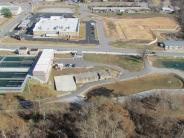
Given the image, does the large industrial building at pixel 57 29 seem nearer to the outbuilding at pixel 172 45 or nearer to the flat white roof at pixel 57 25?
the flat white roof at pixel 57 25

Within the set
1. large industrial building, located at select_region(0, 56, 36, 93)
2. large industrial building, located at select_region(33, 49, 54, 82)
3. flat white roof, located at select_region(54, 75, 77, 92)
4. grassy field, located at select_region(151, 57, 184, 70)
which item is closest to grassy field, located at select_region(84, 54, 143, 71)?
grassy field, located at select_region(151, 57, 184, 70)

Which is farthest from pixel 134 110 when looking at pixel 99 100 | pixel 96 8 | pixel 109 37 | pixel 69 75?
pixel 96 8

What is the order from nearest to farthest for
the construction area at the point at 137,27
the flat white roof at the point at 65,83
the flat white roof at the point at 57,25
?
the flat white roof at the point at 65,83
the flat white roof at the point at 57,25
the construction area at the point at 137,27

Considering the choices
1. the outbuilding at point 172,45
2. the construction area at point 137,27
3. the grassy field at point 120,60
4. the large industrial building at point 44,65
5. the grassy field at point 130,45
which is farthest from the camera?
the construction area at point 137,27

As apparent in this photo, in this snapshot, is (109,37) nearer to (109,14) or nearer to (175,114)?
(109,14)

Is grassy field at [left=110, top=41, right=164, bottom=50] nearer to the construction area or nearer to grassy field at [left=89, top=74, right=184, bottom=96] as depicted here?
the construction area

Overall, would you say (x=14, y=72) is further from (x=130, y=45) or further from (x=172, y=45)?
(x=172, y=45)

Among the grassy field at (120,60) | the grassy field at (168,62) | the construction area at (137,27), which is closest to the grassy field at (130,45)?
the construction area at (137,27)

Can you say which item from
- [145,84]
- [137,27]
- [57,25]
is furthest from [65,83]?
[137,27]
